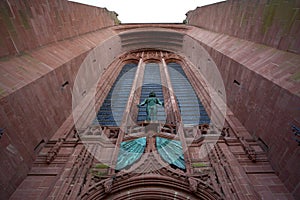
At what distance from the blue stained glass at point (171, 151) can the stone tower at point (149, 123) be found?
0.03 m

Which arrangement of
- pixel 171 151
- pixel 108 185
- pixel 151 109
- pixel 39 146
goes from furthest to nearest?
pixel 151 109 < pixel 171 151 < pixel 39 146 < pixel 108 185

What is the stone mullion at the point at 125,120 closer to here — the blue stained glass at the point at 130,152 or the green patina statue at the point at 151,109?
the blue stained glass at the point at 130,152

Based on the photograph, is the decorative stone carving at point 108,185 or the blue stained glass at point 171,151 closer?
the decorative stone carving at point 108,185

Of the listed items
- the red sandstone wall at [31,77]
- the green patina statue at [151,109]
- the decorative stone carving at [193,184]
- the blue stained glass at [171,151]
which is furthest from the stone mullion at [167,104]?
the red sandstone wall at [31,77]

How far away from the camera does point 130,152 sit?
20.6 ft

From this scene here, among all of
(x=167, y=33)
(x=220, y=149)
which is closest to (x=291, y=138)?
(x=220, y=149)

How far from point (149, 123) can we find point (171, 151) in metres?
1.47

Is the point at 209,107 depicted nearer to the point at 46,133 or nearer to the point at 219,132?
the point at 219,132

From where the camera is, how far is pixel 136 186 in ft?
17.0

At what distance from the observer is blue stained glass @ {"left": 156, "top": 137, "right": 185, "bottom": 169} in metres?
5.93

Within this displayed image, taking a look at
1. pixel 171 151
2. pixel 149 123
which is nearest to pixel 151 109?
pixel 149 123

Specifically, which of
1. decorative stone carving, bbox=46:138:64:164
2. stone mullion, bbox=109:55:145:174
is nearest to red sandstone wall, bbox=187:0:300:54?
stone mullion, bbox=109:55:145:174

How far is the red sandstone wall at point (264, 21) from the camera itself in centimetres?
563

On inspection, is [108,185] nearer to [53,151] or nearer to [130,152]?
[130,152]
